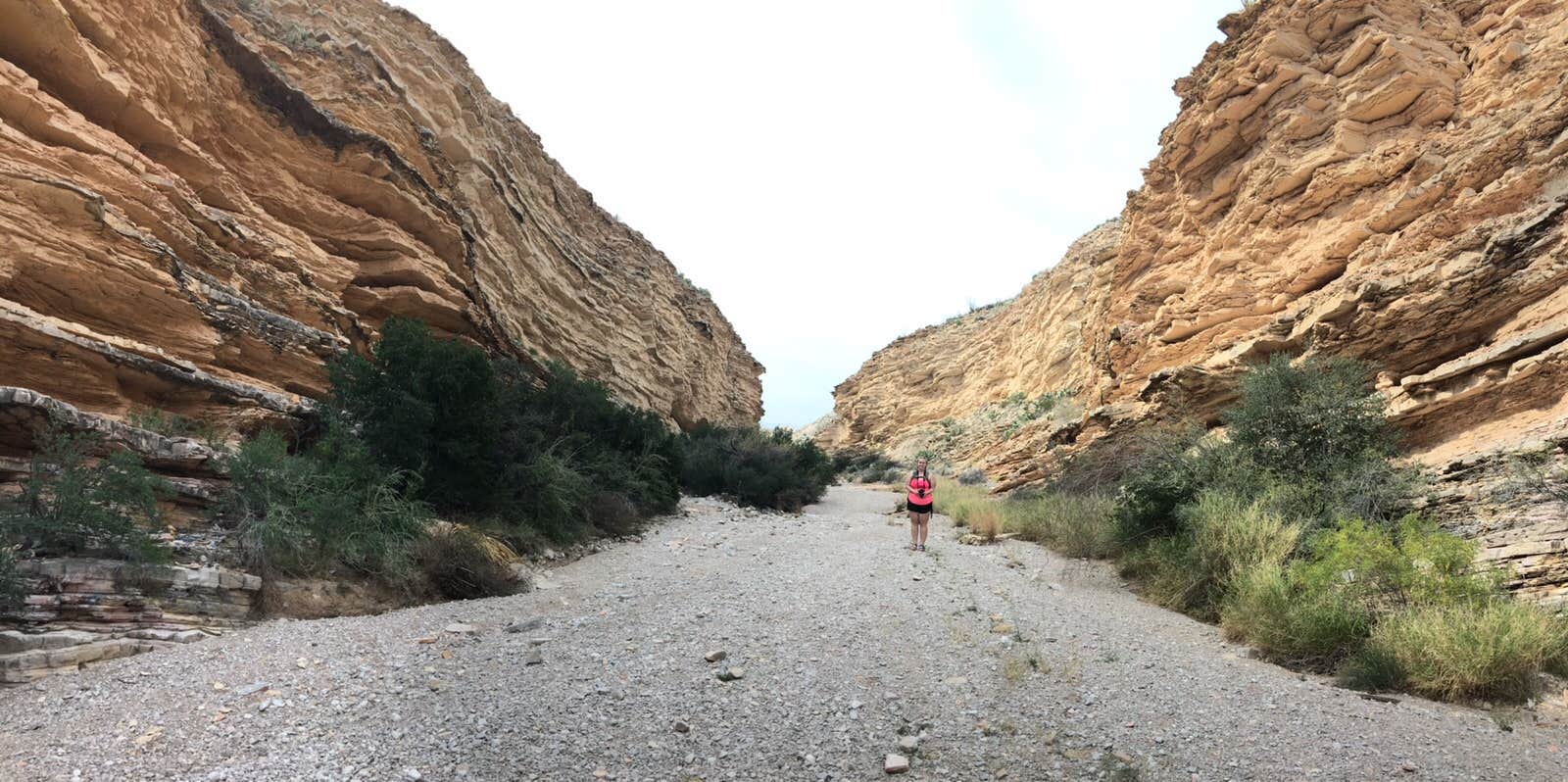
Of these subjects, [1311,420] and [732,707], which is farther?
[1311,420]

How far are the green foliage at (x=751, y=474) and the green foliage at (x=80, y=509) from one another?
11.6 m

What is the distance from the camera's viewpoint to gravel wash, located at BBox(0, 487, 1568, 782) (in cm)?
307

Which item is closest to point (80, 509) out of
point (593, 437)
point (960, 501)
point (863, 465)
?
point (593, 437)

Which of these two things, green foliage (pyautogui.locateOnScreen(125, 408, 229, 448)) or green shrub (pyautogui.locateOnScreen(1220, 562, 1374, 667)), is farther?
green foliage (pyautogui.locateOnScreen(125, 408, 229, 448))

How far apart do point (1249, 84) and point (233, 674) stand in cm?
2021

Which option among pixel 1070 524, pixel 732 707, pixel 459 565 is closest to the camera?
pixel 732 707

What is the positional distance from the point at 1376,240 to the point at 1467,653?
34.2 ft

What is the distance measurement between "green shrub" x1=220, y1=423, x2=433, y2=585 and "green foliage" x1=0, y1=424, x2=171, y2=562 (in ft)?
2.15

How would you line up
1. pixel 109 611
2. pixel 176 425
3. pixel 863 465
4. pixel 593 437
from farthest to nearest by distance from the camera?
pixel 863 465
pixel 593 437
pixel 176 425
pixel 109 611

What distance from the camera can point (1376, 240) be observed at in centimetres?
1122

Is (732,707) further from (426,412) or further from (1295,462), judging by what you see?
(1295,462)

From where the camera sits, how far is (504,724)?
3.49 metres

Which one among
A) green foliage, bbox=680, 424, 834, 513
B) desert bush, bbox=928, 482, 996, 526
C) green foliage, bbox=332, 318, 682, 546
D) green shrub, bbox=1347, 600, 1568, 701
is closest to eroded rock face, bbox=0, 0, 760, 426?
green foliage, bbox=332, 318, 682, 546

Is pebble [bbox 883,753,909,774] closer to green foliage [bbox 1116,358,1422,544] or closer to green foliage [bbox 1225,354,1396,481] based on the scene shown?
green foliage [bbox 1116,358,1422,544]
